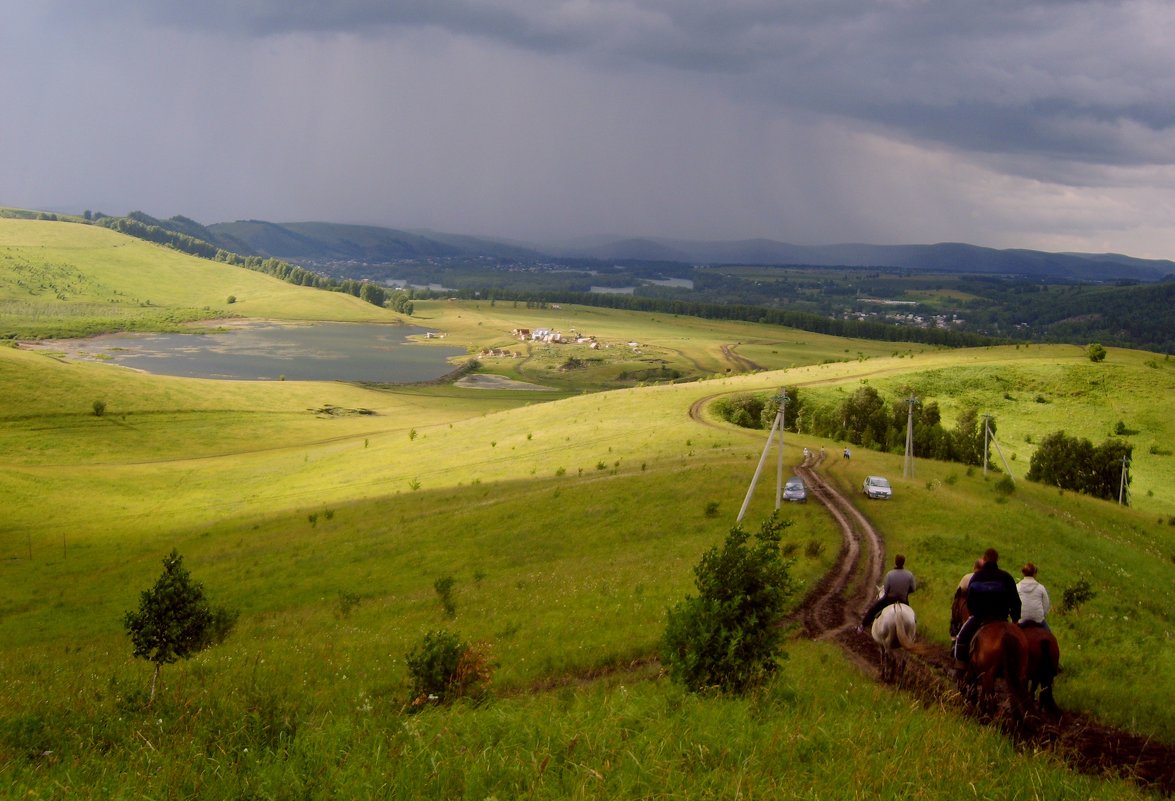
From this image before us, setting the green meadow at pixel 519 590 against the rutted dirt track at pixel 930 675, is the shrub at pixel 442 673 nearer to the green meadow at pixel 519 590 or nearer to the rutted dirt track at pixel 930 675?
the green meadow at pixel 519 590

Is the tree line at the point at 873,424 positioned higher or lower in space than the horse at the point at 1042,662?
lower

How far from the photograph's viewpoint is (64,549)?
5022cm

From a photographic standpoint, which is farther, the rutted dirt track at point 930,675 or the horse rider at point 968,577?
the horse rider at point 968,577

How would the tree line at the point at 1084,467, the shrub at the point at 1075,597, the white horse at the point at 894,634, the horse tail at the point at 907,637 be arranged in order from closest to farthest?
the horse tail at the point at 907,637 → the white horse at the point at 894,634 → the shrub at the point at 1075,597 → the tree line at the point at 1084,467

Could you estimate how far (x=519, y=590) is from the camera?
1159 inches

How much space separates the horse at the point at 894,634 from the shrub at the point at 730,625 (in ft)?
11.4

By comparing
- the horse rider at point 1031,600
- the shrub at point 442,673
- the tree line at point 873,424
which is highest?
the horse rider at point 1031,600

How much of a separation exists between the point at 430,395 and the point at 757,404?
9631 centimetres

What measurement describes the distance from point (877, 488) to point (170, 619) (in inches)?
1353

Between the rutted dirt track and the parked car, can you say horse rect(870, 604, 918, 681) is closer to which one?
the rutted dirt track

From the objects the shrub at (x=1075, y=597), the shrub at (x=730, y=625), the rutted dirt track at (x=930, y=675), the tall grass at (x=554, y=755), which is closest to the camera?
the tall grass at (x=554, y=755)

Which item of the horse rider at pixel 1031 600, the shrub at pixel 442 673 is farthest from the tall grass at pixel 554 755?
the horse rider at pixel 1031 600

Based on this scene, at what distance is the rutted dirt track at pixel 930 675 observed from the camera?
10.9 metres

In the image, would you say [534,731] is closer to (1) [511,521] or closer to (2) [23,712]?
(2) [23,712]
